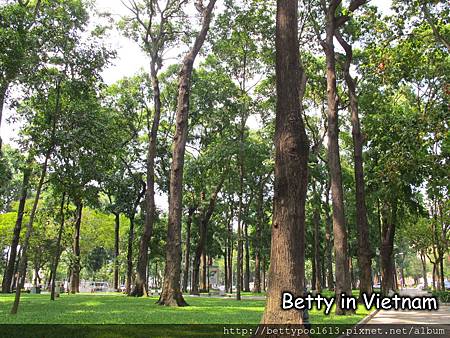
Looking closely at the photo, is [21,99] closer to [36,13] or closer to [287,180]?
[36,13]

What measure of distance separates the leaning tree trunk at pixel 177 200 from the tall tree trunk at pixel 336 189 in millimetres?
5799

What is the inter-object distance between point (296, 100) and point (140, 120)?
26.5 metres

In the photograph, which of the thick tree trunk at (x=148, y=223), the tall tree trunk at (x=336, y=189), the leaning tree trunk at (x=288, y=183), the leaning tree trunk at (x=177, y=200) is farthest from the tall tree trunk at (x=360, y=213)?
the leaning tree trunk at (x=288, y=183)

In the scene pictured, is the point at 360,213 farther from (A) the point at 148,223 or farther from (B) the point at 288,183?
(B) the point at 288,183

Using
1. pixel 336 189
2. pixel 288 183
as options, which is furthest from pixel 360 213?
pixel 288 183

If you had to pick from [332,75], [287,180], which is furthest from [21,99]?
[287,180]

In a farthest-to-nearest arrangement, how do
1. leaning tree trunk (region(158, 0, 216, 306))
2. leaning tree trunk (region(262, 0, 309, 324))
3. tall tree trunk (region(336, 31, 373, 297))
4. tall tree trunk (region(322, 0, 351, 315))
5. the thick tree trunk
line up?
1. the thick tree trunk
2. tall tree trunk (region(336, 31, 373, 297))
3. leaning tree trunk (region(158, 0, 216, 306))
4. tall tree trunk (region(322, 0, 351, 315))
5. leaning tree trunk (region(262, 0, 309, 324))

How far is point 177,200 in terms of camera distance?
Result: 18.7 meters

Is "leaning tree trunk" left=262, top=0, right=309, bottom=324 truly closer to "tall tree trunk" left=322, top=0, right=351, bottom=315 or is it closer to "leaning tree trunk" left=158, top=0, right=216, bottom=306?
"tall tree trunk" left=322, top=0, right=351, bottom=315

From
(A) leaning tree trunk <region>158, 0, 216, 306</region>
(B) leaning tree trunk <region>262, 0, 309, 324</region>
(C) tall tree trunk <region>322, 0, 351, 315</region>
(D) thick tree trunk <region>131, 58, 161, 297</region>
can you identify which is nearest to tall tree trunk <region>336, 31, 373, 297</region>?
(C) tall tree trunk <region>322, 0, 351, 315</region>

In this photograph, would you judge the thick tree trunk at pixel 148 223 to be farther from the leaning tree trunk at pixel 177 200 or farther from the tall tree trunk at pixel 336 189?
the tall tree trunk at pixel 336 189

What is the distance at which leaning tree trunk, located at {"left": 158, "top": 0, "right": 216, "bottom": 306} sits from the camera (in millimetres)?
17656

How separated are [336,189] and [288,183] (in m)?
9.71

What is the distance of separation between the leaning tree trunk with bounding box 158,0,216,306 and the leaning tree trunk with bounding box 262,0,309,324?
10.8 meters
